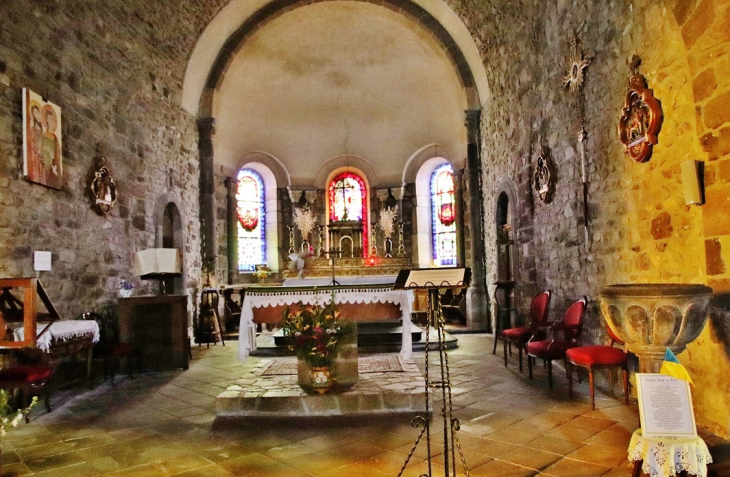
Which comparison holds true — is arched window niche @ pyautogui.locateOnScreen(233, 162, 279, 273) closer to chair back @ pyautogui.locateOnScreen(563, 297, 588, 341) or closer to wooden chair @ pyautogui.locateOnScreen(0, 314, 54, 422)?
wooden chair @ pyautogui.locateOnScreen(0, 314, 54, 422)

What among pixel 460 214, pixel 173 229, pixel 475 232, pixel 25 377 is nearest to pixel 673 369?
pixel 25 377

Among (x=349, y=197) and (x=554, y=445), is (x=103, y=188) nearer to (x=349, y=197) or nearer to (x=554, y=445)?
(x=554, y=445)

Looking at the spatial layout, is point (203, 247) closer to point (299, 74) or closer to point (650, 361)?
point (299, 74)

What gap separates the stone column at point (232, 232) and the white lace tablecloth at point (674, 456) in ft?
32.4

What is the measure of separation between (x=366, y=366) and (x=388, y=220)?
21.8 feet

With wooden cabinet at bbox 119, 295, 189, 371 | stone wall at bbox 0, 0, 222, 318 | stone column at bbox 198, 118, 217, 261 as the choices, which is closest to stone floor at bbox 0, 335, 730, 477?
wooden cabinet at bbox 119, 295, 189, 371

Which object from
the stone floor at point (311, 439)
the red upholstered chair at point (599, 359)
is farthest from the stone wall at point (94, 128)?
the red upholstered chair at point (599, 359)

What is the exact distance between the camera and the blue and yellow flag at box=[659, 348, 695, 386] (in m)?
2.53

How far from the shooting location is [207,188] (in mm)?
10297

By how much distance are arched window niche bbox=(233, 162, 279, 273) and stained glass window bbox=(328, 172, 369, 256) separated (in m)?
1.43

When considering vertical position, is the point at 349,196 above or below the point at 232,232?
above

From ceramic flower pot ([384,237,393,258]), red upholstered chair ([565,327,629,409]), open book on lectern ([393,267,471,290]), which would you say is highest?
ceramic flower pot ([384,237,393,258])

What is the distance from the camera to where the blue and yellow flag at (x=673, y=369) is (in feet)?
8.31

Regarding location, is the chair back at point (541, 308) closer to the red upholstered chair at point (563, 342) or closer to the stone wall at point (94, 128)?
the red upholstered chair at point (563, 342)
